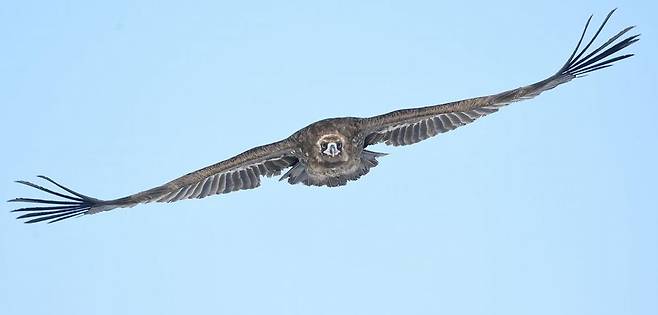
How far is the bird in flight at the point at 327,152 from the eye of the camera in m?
19.3

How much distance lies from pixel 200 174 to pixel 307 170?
2146 mm

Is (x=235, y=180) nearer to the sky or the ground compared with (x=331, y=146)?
nearer to the ground

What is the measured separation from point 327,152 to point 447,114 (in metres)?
2.50

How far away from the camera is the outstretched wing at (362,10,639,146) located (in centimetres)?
1877

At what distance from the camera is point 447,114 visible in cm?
2038

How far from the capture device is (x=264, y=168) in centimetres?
2125

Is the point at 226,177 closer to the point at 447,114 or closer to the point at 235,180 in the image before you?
the point at 235,180

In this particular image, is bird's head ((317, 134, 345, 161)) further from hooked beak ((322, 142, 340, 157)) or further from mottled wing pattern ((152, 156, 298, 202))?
mottled wing pattern ((152, 156, 298, 202))

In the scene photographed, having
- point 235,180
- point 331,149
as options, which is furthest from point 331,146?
point 235,180

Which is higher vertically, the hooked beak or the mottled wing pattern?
the hooked beak

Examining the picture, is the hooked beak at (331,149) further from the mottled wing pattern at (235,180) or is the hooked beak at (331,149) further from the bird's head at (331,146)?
the mottled wing pattern at (235,180)

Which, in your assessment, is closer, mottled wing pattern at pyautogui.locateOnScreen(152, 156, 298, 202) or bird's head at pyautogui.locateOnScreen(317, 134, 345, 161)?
bird's head at pyautogui.locateOnScreen(317, 134, 345, 161)

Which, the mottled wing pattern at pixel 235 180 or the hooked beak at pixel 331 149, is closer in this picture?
the hooked beak at pixel 331 149

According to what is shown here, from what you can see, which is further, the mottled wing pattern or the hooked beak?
the mottled wing pattern
